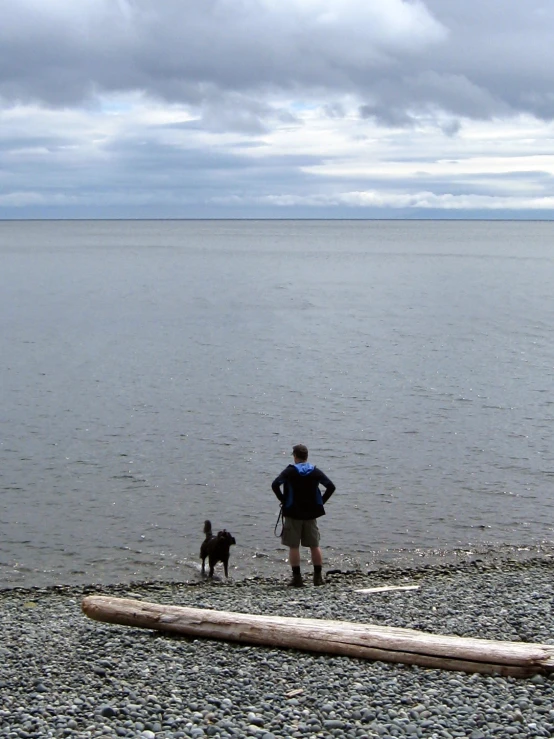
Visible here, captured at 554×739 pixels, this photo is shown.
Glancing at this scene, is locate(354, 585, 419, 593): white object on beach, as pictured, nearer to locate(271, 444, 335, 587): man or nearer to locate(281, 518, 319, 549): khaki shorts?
locate(271, 444, 335, 587): man

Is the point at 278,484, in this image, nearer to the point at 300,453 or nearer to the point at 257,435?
the point at 300,453

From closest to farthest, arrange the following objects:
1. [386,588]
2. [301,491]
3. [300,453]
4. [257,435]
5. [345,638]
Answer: [345,638] → [300,453] → [301,491] → [386,588] → [257,435]

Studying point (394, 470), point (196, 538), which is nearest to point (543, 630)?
point (196, 538)

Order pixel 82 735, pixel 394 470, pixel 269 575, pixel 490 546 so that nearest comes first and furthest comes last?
pixel 82 735
pixel 269 575
pixel 490 546
pixel 394 470

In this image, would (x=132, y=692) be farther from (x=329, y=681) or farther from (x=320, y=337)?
(x=320, y=337)

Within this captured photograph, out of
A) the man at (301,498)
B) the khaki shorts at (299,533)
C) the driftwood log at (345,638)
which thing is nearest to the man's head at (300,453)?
the man at (301,498)

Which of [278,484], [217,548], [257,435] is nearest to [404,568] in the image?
[217,548]

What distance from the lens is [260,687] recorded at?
908 centimetres

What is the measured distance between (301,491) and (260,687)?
5.48 meters

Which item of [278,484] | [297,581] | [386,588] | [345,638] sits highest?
[278,484]

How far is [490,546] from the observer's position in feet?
62.9

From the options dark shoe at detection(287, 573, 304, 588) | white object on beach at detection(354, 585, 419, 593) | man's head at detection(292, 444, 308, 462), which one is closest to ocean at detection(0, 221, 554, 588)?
dark shoe at detection(287, 573, 304, 588)

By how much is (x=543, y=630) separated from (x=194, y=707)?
461 centimetres

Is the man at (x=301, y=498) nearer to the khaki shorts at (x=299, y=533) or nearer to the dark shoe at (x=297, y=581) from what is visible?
the khaki shorts at (x=299, y=533)
